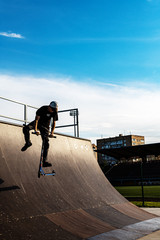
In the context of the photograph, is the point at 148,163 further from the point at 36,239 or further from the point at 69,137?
the point at 36,239

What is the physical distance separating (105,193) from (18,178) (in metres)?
3.81

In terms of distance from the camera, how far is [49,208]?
609 centimetres

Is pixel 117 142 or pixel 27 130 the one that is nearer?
pixel 27 130

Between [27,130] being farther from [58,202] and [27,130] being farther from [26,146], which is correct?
[58,202]

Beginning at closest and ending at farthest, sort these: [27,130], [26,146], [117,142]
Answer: [27,130] → [26,146] → [117,142]

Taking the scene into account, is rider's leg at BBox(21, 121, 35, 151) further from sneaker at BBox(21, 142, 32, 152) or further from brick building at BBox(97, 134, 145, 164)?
brick building at BBox(97, 134, 145, 164)

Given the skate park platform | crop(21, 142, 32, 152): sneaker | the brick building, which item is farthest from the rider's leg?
the brick building

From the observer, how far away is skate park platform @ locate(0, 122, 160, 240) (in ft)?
16.9

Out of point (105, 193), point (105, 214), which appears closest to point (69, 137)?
point (105, 193)

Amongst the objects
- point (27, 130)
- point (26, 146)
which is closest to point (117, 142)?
point (26, 146)

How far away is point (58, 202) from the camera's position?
657 cm

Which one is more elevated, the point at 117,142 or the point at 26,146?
the point at 117,142

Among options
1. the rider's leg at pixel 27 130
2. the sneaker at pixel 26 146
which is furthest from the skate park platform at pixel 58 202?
the rider's leg at pixel 27 130

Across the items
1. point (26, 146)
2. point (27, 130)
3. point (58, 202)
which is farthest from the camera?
point (26, 146)
